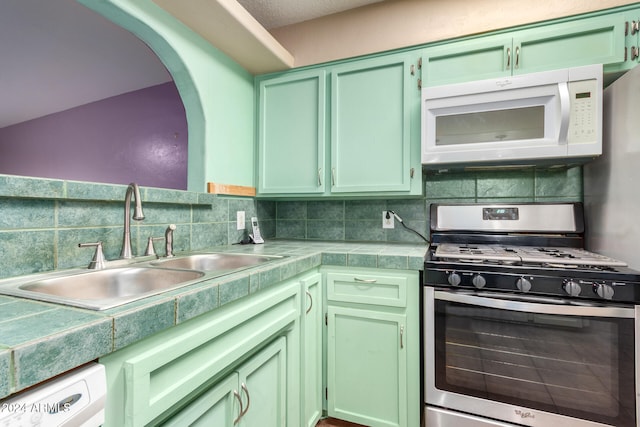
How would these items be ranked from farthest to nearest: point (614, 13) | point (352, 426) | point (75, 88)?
point (75, 88)
point (352, 426)
point (614, 13)

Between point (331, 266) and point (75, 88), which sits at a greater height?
point (75, 88)

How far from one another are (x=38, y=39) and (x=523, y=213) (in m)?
3.79

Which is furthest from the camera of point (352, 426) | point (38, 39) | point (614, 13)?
point (38, 39)

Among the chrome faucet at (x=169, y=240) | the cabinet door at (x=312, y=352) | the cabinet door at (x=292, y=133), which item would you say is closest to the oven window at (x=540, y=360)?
the cabinet door at (x=312, y=352)

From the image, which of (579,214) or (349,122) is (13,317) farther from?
(579,214)

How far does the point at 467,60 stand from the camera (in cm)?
165

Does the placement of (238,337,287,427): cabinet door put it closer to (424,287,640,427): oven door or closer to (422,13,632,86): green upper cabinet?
(424,287,640,427): oven door

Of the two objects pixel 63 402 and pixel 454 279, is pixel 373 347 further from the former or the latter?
pixel 63 402

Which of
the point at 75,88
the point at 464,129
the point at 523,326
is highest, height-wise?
the point at 75,88

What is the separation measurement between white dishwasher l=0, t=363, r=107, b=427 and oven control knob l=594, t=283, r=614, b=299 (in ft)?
5.16

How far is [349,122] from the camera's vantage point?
1881 mm

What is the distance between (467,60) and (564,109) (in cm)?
54

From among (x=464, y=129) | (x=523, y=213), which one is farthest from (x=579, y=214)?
(x=464, y=129)

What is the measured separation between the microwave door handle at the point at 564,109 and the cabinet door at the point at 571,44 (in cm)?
19
